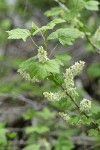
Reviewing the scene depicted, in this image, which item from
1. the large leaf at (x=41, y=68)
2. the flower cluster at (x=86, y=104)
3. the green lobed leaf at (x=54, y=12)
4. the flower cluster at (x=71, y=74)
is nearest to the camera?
the large leaf at (x=41, y=68)

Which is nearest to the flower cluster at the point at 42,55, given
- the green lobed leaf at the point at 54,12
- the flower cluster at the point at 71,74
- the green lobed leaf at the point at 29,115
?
the flower cluster at the point at 71,74

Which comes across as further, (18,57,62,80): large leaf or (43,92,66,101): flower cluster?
(43,92,66,101): flower cluster

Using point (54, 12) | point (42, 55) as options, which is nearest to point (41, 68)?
point (42, 55)

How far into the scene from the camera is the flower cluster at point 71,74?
5.81ft

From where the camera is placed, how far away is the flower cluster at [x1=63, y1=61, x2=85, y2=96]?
1.77 m

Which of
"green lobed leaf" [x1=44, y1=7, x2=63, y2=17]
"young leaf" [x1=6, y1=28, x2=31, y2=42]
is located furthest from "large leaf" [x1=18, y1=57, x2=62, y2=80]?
"green lobed leaf" [x1=44, y1=7, x2=63, y2=17]

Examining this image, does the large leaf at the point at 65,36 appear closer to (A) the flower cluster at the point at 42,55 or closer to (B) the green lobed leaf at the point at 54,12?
(A) the flower cluster at the point at 42,55

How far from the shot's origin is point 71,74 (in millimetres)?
1798

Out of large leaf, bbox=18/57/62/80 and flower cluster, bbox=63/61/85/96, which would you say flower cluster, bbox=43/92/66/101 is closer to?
flower cluster, bbox=63/61/85/96

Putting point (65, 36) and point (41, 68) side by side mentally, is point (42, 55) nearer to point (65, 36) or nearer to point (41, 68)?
point (41, 68)

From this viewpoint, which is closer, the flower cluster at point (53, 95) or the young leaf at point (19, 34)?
the young leaf at point (19, 34)

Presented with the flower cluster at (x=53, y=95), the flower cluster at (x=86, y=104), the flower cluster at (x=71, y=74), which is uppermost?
the flower cluster at (x=71, y=74)

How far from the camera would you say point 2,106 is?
4148 millimetres

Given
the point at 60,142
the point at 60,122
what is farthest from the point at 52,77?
the point at 60,122
